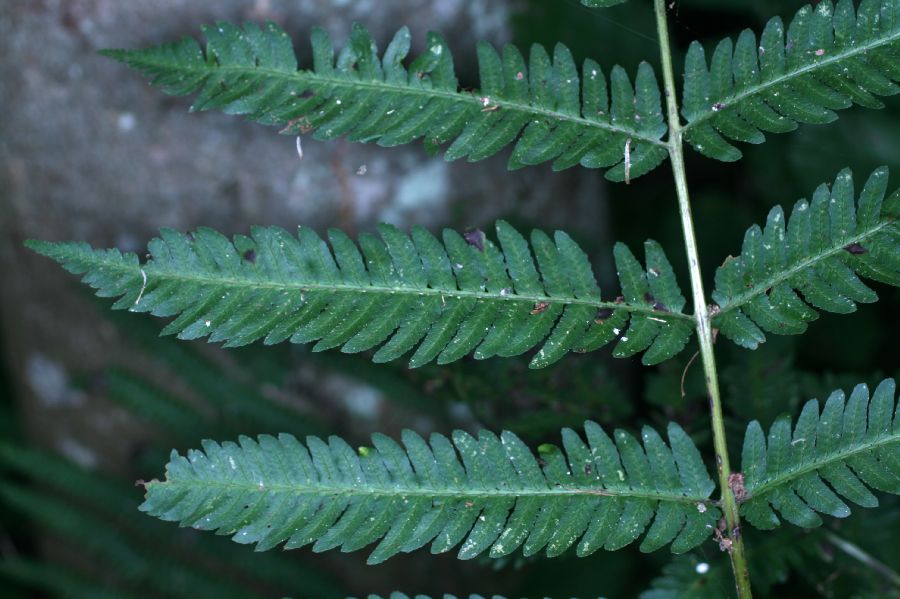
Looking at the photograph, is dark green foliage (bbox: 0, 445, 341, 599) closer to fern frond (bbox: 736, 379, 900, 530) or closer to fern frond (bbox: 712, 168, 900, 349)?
fern frond (bbox: 736, 379, 900, 530)

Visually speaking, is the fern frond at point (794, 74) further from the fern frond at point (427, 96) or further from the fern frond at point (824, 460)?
the fern frond at point (824, 460)

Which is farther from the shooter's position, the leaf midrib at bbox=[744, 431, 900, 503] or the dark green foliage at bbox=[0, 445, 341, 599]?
the dark green foliage at bbox=[0, 445, 341, 599]

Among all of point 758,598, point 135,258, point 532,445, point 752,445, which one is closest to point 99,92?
point 135,258

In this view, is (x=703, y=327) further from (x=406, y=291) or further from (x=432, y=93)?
(x=432, y=93)

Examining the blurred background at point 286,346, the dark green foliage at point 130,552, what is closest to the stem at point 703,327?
the blurred background at point 286,346

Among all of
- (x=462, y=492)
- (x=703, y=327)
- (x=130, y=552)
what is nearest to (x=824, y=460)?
(x=703, y=327)

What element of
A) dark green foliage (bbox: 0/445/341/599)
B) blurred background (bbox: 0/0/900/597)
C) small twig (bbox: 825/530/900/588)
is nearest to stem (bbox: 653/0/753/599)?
blurred background (bbox: 0/0/900/597)

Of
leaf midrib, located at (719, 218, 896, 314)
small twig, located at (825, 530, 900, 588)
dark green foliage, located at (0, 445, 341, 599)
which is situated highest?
leaf midrib, located at (719, 218, 896, 314)
